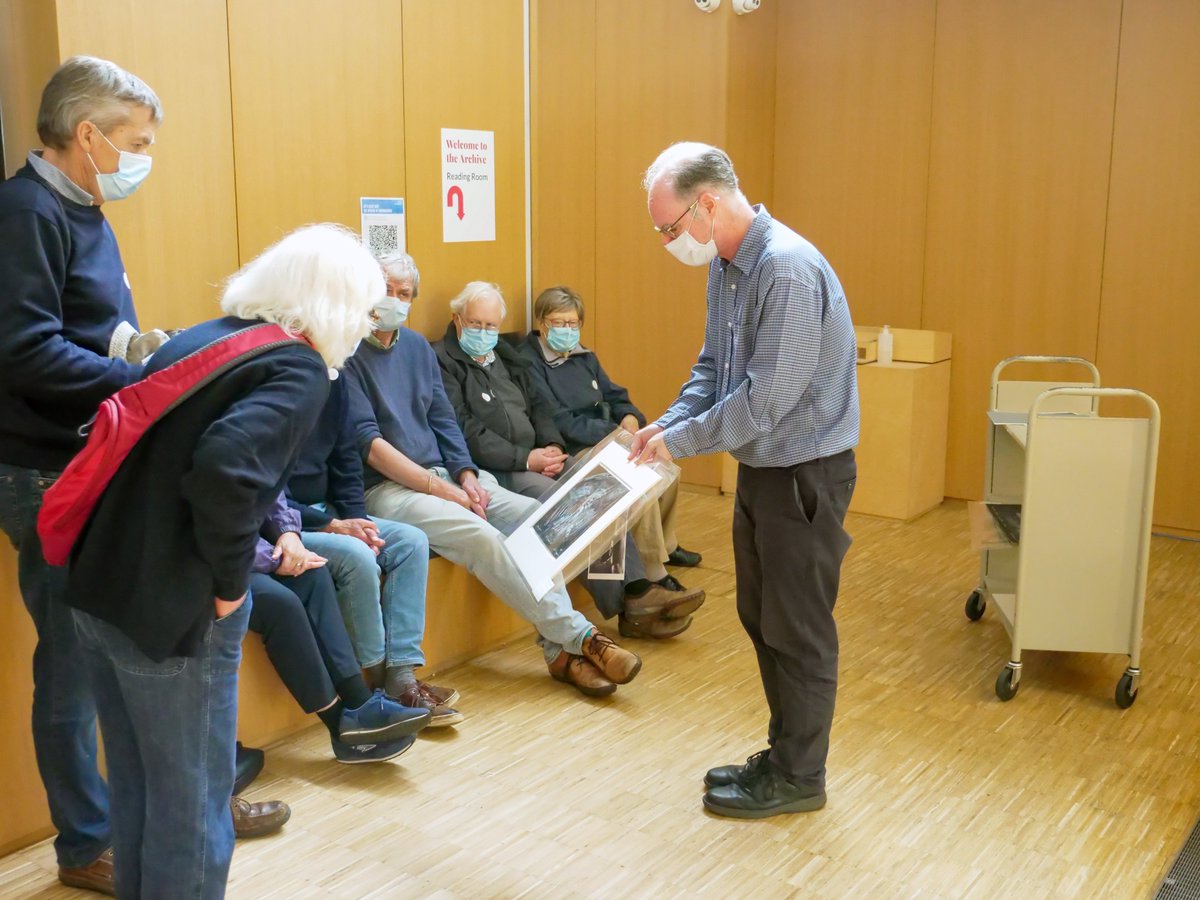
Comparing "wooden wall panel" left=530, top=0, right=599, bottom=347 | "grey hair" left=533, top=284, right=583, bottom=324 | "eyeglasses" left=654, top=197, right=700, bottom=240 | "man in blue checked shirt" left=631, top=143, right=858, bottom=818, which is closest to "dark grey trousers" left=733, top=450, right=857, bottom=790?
"man in blue checked shirt" left=631, top=143, right=858, bottom=818

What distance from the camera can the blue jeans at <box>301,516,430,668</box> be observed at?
11.2 ft

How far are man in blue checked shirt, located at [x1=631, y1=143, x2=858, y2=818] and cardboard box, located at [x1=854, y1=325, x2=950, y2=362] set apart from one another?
3.26 m

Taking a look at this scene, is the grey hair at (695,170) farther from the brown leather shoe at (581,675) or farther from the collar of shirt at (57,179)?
the brown leather shoe at (581,675)

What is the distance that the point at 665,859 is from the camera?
9.34 feet

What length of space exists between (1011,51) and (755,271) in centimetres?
383

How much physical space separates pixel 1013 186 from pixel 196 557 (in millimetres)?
5092

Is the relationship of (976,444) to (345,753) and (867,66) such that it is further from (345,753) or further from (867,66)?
(345,753)

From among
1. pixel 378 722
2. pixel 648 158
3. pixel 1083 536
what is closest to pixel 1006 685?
pixel 1083 536

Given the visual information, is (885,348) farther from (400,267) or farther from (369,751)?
(369,751)

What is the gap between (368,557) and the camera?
11.2 feet

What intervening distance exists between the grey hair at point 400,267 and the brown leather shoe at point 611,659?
4.33ft

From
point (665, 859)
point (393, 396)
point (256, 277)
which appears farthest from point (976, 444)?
point (256, 277)

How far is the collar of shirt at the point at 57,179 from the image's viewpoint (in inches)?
99.5

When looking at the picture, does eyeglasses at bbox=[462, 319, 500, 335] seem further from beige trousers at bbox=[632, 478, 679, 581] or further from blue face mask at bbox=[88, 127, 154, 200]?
blue face mask at bbox=[88, 127, 154, 200]
